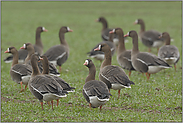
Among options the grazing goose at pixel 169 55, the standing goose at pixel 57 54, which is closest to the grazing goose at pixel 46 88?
the standing goose at pixel 57 54

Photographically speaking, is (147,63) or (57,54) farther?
(57,54)

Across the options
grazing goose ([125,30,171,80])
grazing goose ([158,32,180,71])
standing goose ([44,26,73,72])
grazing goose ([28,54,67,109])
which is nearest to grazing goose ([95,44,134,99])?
grazing goose ([28,54,67,109])

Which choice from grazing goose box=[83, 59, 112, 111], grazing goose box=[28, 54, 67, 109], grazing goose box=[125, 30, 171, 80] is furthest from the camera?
grazing goose box=[125, 30, 171, 80]

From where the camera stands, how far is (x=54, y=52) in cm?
1324

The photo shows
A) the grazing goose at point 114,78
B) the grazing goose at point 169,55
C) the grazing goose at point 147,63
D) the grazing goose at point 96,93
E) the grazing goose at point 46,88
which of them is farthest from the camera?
the grazing goose at point 169,55

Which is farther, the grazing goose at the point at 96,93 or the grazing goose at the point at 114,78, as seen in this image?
the grazing goose at the point at 114,78

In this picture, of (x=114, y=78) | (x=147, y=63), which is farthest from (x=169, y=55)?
(x=114, y=78)

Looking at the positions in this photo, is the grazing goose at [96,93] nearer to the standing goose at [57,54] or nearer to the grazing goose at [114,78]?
the grazing goose at [114,78]

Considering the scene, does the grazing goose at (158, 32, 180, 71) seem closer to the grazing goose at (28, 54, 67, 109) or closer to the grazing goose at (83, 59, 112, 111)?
the grazing goose at (83, 59, 112, 111)

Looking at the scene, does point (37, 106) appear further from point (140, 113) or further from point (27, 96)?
point (140, 113)

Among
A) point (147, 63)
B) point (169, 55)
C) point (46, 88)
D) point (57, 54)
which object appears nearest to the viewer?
point (46, 88)

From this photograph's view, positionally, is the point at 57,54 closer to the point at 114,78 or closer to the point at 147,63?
the point at 147,63

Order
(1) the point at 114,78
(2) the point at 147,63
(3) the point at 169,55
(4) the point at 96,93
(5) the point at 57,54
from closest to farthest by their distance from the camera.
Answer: (4) the point at 96,93, (1) the point at 114,78, (2) the point at 147,63, (3) the point at 169,55, (5) the point at 57,54

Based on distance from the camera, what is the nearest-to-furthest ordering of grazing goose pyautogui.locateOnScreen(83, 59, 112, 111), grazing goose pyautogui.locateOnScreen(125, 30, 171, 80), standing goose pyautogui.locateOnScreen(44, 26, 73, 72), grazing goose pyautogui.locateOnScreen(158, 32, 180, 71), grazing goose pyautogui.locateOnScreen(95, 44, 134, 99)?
grazing goose pyautogui.locateOnScreen(83, 59, 112, 111)
grazing goose pyautogui.locateOnScreen(95, 44, 134, 99)
grazing goose pyautogui.locateOnScreen(125, 30, 171, 80)
grazing goose pyautogui.locateOnScreen(158, 32, 180, 71)
standing goose pyautogui.locateOnScreen(44, 26, 73, 72)
